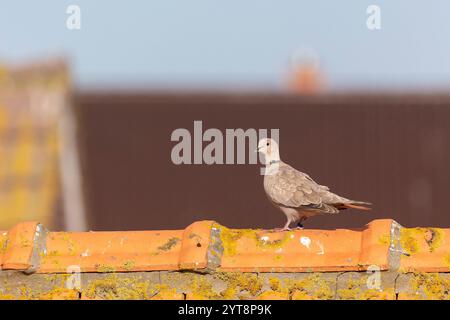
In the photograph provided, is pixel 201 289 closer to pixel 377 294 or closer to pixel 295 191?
pixel 377 294

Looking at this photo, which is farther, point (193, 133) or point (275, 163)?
point (193, 133)

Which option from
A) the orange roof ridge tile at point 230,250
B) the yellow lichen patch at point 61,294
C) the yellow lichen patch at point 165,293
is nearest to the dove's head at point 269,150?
the orange roof ridge tile at point 230,250

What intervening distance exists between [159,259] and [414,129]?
1677 centimetres

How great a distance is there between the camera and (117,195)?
75.3 feet

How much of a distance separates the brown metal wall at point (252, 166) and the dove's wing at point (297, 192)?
1205 centimetres

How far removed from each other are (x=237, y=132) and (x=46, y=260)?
43.8ft

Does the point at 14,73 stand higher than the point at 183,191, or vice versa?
the point at 14,73

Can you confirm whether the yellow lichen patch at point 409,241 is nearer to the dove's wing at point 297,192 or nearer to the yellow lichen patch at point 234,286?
the yellow lichen patch at point 234,286

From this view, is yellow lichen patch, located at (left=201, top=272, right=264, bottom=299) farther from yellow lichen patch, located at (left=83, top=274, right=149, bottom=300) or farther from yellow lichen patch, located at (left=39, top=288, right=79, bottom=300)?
yellow lichen patch, located at (left=39, top=288, right=79, bottom=300)

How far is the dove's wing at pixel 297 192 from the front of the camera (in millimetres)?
9719

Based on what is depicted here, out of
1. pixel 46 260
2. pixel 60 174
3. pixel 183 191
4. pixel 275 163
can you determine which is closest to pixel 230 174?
pixel 183 191

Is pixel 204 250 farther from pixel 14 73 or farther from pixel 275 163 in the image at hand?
pixel 14 73
